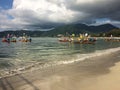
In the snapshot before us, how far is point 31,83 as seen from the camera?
12141 mm

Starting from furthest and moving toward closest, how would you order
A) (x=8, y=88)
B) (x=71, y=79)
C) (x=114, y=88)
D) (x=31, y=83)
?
(x=71, y=79) < (x=31, y=83) < (x=8, y=88) < (x=114, y=88)

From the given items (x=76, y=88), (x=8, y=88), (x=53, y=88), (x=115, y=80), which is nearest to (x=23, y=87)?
(x=8, y=88)

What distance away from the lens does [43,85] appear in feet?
37.8

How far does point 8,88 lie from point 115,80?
6712 mm

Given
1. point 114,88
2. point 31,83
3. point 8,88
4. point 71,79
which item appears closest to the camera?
point 114,88

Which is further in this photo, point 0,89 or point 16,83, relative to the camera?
point 16,83

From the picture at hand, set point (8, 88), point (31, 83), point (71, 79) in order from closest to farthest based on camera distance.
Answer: point (8, 88) < point (31, 83) < point (71, 79)

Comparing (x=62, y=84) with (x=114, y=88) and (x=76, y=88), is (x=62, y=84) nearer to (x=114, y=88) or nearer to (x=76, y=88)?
(x=76, y=88)

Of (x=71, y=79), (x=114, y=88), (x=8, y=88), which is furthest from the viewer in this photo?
(x=71, y=79)

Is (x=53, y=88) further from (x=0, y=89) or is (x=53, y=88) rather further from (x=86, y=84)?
(x=0, y=89)

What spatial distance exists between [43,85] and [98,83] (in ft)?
11.1

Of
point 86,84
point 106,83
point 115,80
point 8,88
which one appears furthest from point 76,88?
point 8,88

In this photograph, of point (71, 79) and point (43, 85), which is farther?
point (71, 79)

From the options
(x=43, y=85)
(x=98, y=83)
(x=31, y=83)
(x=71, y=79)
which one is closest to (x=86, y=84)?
(x=98, y=83)
